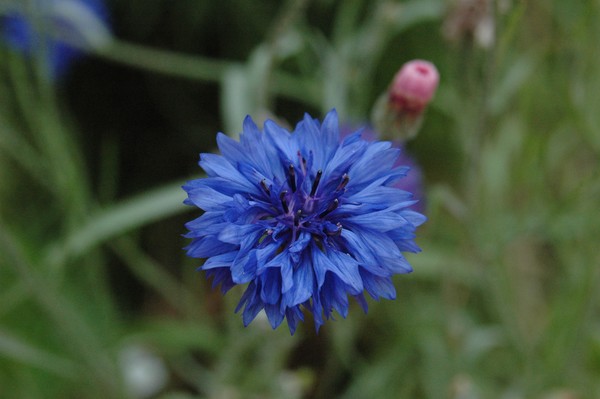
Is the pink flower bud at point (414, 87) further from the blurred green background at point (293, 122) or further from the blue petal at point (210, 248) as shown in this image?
the blue petal at point (210, 248)

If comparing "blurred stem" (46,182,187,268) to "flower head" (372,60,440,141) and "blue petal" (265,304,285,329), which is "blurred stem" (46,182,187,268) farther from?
"blue petal" (265,304,285,329)

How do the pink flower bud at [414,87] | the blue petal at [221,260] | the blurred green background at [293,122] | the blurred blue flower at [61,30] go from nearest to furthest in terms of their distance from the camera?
the blue petal at [221,260]
the pink flower bud at [414,87]
the blurred green background at [293,122]
the blurred blue flower at [61,30]

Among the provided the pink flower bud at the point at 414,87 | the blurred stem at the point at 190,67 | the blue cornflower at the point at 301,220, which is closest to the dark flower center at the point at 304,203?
the blue cornflower at the point at 301,220

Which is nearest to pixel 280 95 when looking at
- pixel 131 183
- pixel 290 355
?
pixel 131 183

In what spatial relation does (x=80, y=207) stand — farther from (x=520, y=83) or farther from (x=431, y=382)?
(x=520, y=83)

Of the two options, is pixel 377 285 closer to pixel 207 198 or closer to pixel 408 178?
pixel 207 198

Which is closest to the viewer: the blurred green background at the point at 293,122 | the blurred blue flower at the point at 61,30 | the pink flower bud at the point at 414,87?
the pink flower bud at the point at 414,87

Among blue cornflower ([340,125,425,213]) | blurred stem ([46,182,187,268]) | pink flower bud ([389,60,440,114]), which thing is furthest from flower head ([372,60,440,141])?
blurred stem ([46,182,187,268])
